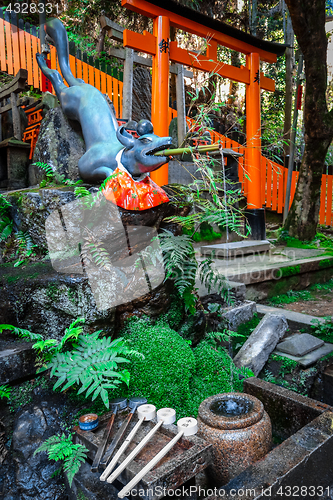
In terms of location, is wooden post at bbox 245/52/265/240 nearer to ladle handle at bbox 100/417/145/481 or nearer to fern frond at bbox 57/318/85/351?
fern frond at bbox 57/318/85/351

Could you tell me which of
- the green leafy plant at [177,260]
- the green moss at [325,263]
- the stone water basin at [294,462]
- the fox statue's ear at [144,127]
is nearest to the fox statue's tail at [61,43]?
the fox statue's ear at [144,127]

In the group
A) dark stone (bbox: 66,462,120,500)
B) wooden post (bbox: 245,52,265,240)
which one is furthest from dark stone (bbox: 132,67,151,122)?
dark stone (bbox: 66,462,120,500)

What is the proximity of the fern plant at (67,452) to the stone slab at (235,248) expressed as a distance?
5099mm

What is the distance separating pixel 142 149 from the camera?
2.98 meters

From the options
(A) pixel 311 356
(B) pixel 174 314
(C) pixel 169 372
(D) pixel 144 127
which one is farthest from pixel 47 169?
(A) pixel 311 356

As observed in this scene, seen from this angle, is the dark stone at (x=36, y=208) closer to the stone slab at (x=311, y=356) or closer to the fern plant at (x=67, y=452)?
the fern plant at (x=67, y=452)

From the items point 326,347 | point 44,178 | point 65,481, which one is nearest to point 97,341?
point 65,481

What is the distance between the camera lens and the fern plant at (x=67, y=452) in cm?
207

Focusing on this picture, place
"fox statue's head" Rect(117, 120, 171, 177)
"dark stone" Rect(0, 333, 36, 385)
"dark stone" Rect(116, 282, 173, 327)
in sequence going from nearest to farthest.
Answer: "dark stone" Rect(0, 333, 36, 385)
"fox statue's head" Rect(117, 120, 171, 177)
"dark stone" Rect(116, 282, 173, 327)

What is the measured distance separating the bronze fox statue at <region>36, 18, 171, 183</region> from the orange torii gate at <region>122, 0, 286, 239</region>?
8.52 feet

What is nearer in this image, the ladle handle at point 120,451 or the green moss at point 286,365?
the ladle handle at point 120,451

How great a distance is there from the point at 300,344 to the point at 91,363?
3.05 meters

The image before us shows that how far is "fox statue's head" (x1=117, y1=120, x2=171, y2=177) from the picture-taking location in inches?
116

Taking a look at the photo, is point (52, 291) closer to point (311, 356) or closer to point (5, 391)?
point (5, 391)
